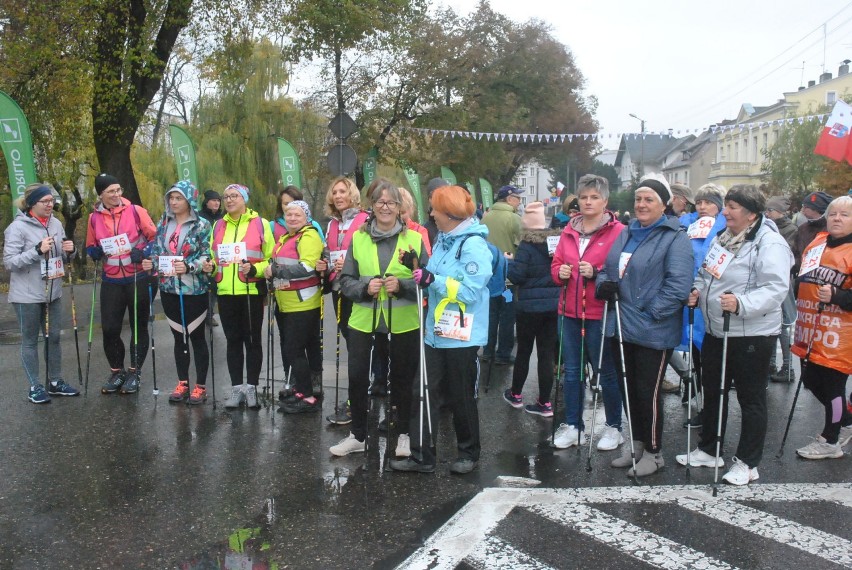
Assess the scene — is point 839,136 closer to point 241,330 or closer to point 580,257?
point 580,257

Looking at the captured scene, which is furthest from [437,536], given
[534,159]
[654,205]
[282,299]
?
[534,159]

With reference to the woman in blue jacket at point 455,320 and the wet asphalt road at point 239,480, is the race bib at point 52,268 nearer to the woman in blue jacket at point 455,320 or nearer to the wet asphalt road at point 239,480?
the wet asphalt road at point 239,480

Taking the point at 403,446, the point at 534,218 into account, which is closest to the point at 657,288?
the point at 534,218

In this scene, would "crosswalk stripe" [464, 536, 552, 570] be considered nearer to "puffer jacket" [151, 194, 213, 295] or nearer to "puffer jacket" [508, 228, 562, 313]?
"puffer jacket" [508, 228, 562, 313]

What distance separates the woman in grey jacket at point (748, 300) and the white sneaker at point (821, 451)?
2.26 feet

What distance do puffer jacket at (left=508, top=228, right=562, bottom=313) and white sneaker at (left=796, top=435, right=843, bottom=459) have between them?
2.17 m

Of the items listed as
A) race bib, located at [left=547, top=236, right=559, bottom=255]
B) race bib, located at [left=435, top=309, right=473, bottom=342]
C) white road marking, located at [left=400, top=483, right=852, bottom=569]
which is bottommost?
white road marking, located at [left=400, top=483, right=852, bottom=569]

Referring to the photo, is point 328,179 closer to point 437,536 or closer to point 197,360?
point 197,360

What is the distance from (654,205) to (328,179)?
25.7 meters

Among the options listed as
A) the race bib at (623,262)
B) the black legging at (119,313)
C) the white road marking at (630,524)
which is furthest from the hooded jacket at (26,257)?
the race bib at (623,262)

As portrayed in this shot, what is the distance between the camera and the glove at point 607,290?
5.15 metres

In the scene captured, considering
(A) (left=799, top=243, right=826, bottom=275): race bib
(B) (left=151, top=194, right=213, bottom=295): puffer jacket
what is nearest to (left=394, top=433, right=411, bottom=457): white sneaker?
(B) (left=151, top=194, right=213, bottom=295): puffer jacket

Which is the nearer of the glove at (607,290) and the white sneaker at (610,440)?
the glove at (607,290)

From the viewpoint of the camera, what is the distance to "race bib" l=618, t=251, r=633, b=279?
5172mm
